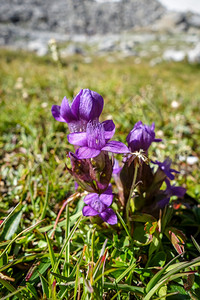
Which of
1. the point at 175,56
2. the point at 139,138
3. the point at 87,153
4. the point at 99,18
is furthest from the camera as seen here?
the point at 99,18

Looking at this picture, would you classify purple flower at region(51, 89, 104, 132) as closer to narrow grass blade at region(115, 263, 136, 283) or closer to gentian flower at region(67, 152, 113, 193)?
gentian flower at region(67, 152, 113, 193)

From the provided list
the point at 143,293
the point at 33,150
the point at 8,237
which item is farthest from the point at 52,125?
the point at 143,293

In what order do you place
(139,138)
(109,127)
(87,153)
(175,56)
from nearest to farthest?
(87,153) → (109,127) → (139,138) → (175,56)

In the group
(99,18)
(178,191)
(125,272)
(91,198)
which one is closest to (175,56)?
(178,191)

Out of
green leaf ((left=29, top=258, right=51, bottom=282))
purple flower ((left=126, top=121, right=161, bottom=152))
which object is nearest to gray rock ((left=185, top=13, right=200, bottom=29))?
purple flower ((left=126, top=121, right=161, bottom=152))

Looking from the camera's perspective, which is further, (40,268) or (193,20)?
(193,20)

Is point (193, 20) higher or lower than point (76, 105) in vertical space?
lower

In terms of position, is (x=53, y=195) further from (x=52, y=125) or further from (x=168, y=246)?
(x=52, y=125)

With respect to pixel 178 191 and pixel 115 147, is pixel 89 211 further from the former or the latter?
pixel 178 191

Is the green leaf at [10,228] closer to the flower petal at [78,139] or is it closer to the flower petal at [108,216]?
the flower petal at [108,216]
